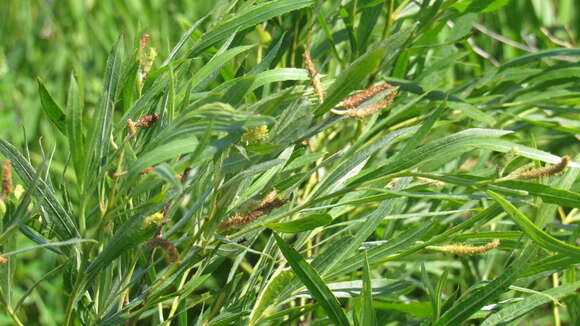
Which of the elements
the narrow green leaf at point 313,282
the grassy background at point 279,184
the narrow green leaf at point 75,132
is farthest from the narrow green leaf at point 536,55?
the narrow green leaf at point 75,132

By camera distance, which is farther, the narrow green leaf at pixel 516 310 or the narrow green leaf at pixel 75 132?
the narrow green leaf at pixel 516 310

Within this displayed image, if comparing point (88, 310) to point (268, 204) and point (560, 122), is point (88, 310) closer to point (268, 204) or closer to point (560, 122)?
point (268, 204)

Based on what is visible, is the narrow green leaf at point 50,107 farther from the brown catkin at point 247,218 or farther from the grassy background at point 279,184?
the brown catkin at point 247,218

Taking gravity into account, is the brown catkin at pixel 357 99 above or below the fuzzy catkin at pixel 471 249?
above

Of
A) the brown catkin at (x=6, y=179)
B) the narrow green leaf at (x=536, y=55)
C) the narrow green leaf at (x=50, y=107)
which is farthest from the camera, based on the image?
the narrow green leaf at (x=536, y=55)

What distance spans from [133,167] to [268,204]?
90 mm

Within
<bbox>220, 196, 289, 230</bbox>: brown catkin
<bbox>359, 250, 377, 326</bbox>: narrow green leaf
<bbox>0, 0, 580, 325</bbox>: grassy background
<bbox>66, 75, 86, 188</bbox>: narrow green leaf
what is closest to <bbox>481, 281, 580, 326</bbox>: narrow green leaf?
<bbox>0, 0, 580, 325</bbox>: grassy background

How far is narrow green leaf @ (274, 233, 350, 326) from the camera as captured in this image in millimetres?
526

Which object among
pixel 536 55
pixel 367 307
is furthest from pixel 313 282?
pixel 536 55

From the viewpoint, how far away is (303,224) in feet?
1.67

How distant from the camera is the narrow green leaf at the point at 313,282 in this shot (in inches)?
20.7

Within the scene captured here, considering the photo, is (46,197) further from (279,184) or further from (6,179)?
(279,184)

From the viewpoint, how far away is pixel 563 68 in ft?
2.64

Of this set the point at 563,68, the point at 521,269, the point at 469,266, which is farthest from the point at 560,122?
the point at 521,269
